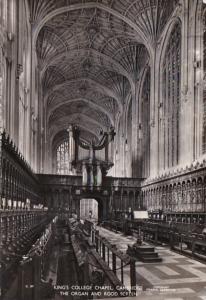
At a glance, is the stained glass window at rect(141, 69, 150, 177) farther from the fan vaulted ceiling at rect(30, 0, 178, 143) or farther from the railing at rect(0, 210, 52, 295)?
the railing at rect(0, 210, 52, 295)

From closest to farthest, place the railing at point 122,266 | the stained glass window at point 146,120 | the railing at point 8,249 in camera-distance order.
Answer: the railing at point 122,266, the railing at point 8,249, the stained glass window at point 146,120

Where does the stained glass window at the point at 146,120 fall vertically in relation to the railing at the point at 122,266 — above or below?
above

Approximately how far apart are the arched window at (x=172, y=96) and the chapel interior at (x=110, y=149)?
9 centimetres

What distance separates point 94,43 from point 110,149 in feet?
36.0

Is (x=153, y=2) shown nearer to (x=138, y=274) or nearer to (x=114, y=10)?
(x=114, y=10)

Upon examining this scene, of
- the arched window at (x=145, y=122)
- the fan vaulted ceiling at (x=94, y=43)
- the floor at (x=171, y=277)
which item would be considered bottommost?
the floor at (x=171, y=277)

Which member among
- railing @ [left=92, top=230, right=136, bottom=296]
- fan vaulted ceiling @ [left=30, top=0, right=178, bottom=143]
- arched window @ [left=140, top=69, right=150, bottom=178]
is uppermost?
fan vaulted ceiling @ [left=30, top=0, right=178, bottom=143]

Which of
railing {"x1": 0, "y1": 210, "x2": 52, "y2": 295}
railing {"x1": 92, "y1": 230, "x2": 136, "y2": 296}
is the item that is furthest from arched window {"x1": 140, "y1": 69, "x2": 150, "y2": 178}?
railing {"x1": 0, "y1": 210, "x2": 52, "y2": 295}

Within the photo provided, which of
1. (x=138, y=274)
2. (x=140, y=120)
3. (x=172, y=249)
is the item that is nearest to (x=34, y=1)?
(x=140, y=120)

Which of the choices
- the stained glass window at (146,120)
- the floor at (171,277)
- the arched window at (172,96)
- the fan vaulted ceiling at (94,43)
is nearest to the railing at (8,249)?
the floor at (171,277)

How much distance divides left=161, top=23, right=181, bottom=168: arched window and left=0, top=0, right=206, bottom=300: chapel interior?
3.4 inches

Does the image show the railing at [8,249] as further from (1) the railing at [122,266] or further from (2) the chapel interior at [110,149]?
(1) the railing at [122,266]

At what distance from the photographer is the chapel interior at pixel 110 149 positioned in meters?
7.49

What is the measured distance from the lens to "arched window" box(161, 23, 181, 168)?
24.0m
